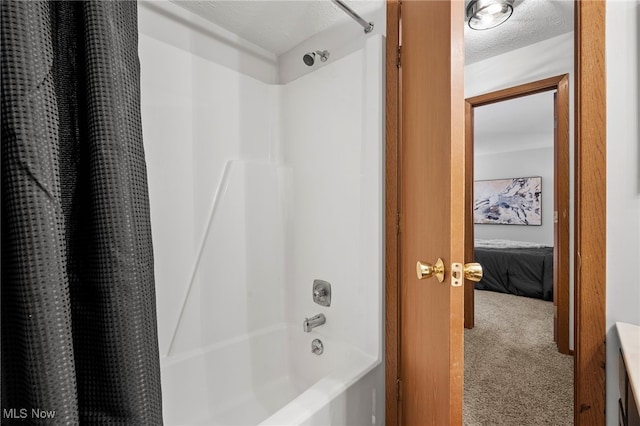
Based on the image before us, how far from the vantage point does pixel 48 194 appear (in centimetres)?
46

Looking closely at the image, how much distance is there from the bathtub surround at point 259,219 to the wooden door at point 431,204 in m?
0.17

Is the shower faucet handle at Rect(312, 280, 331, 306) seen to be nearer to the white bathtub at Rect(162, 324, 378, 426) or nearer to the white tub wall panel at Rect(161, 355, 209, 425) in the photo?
the white bathtub at Rect(162, 324, 378, 426)

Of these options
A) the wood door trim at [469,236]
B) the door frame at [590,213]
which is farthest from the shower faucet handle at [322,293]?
the wood door trim at [469,236]

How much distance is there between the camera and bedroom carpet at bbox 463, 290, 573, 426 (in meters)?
1.77

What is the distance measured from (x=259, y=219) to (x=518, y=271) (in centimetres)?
377

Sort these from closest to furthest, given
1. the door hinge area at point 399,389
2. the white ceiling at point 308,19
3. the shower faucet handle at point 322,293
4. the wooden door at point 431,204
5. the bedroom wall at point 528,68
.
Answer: the wooden door at point 431,204 → the door hinge area at point 399,389 → the white ceiling at point 308,19 → the shower faucet handle at point 322,293 → the bedroom wall at point 528,68

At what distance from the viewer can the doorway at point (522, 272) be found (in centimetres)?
195

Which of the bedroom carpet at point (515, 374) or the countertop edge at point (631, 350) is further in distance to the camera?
the bedroom carpet at point (515, 374)

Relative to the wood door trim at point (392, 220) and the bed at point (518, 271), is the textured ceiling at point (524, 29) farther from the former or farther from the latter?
the bed at point (518, 271)

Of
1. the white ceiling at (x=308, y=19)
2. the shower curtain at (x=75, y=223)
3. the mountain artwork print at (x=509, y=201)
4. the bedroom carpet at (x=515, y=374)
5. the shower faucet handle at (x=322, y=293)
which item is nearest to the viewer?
the shower curtain at (x=75, y=223)

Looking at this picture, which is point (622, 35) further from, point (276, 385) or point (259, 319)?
point (276, 385)

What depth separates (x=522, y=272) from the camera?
407 centimetres

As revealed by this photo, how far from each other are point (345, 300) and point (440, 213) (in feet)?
2.58

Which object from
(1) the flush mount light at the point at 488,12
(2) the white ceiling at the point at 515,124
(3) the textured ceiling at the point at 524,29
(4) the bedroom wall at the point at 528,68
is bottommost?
(4) the bedroom wall at the point at 528,68
